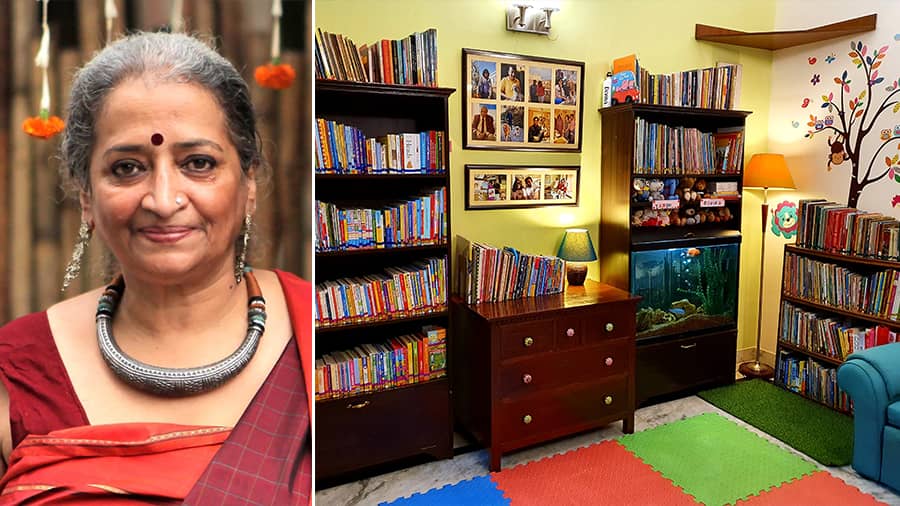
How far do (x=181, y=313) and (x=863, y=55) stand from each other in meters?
3.93

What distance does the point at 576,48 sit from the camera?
316 centimetres

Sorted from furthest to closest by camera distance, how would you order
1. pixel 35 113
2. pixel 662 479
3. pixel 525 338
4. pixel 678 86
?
pixel 678 86 → pixel 525 338 → pixel 662 479 → pixel 35 113

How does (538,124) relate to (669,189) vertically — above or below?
above

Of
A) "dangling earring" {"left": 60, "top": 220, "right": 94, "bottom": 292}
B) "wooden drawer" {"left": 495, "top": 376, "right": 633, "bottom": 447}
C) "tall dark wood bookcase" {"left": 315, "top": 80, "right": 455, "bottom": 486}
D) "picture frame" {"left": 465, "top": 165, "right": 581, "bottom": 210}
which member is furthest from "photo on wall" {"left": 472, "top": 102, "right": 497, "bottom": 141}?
"dangling earring" {"left": 60, "top": 220, "right": 94, "bottom": 292}

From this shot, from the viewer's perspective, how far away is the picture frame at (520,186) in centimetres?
296

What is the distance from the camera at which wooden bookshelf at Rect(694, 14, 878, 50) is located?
10.6ft

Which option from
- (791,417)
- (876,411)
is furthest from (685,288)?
(876,411)

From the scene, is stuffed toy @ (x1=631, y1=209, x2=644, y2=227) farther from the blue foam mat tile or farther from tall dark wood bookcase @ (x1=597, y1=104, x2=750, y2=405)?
the blue foam mat tile

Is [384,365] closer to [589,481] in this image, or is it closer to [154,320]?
[589,481]

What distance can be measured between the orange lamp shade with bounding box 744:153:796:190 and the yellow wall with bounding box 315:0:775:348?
0.81 feet

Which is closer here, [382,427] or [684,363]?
[382,427]

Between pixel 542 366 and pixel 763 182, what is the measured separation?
203 centimetres

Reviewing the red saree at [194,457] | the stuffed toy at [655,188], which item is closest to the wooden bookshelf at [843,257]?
the stuffed toy at [655,188]

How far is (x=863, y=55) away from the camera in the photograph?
328cm
